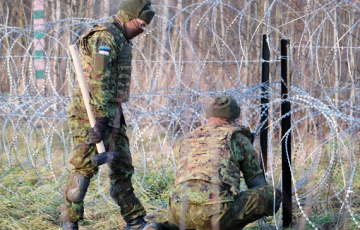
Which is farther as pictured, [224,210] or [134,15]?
[134,15]

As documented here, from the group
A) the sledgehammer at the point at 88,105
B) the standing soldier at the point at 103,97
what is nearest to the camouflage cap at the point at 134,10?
the standing soldier at the point at 103,97

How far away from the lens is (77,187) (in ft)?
13.1

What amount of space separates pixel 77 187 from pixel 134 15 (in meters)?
1.26

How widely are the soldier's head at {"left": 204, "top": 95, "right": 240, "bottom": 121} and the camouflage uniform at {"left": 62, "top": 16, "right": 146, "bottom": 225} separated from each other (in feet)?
2.32

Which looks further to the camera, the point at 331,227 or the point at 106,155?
the point at 331,227

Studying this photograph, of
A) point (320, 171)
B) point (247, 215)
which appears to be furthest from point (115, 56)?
point (320, 171)

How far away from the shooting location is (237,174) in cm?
356

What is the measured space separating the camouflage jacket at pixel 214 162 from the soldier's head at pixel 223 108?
0.28 ft

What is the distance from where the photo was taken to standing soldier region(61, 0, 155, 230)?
12.6ft

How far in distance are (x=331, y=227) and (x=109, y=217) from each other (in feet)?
6.03

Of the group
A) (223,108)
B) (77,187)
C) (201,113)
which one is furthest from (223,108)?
(201,113)

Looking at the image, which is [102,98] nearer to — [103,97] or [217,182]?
[103,97]

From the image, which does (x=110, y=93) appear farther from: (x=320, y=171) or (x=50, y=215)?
(x=320, y=171)

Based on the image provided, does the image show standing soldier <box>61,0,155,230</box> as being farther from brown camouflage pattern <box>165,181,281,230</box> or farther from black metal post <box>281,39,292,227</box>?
black metal post <box>281,39,292,227</box>
